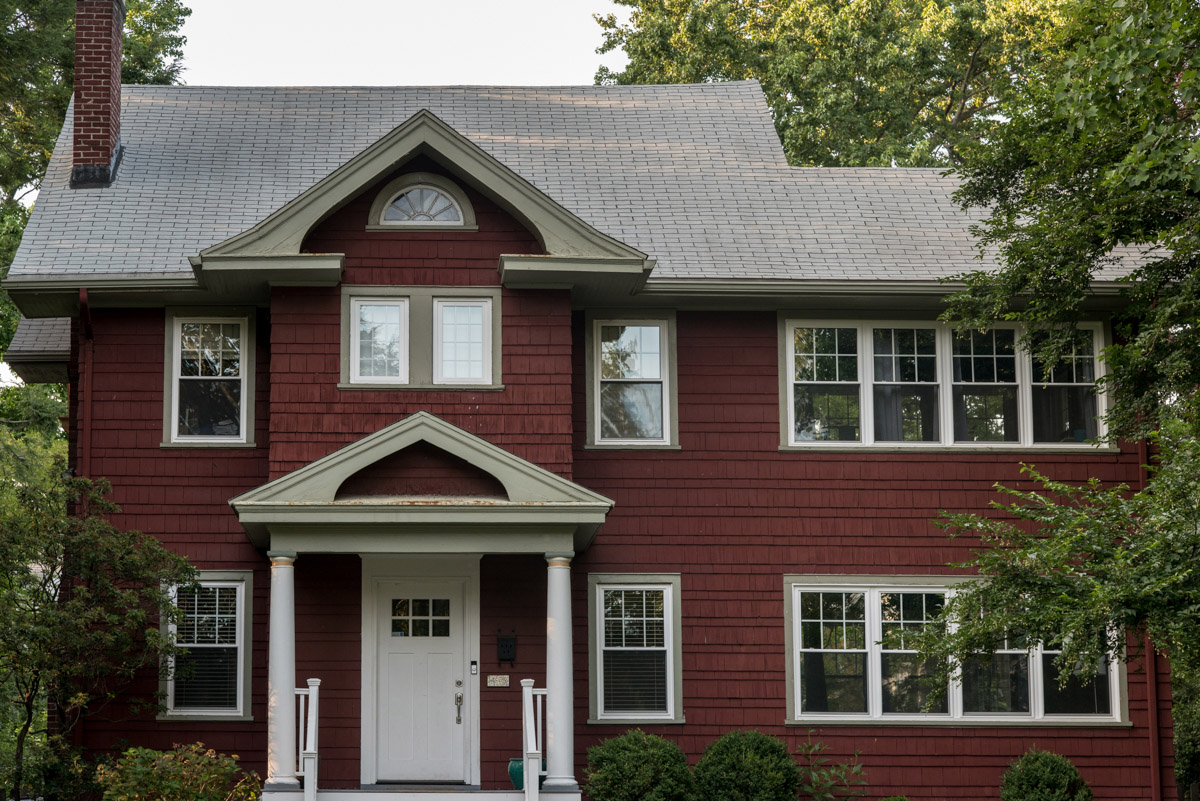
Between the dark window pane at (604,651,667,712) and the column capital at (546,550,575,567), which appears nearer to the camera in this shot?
the column capital at (546,550,575,567)

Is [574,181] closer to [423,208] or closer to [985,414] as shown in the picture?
[423,208]

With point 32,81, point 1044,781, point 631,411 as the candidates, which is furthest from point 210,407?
point 32,81

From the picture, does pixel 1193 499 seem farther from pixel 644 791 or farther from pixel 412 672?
pixel 412 672

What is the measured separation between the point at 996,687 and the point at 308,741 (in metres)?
7.39

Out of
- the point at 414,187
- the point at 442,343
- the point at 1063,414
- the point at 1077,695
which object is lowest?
the point at 1077,695

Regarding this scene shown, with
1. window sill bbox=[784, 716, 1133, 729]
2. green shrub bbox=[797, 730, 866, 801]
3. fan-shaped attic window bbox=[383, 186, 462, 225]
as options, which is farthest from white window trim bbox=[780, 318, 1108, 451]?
fan-shaped attic window bbox=[383, 186, 462, 225]

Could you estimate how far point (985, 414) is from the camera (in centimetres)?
1541

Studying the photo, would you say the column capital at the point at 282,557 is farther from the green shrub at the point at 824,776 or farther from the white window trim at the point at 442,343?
the green shrub at the point at 824,776

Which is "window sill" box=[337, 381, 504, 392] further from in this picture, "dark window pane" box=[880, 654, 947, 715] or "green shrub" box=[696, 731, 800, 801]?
"dark window pane" box=[880, 654, 947, 715]

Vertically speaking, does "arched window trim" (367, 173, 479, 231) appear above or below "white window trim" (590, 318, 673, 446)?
above

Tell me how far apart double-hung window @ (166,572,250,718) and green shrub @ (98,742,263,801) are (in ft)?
4.96

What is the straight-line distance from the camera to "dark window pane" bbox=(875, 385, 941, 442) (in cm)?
1530

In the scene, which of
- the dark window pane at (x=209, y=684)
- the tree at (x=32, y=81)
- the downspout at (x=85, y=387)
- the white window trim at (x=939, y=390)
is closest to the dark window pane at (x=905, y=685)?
the white window trim at (x=939, y=390)

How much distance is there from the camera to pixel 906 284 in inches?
589
